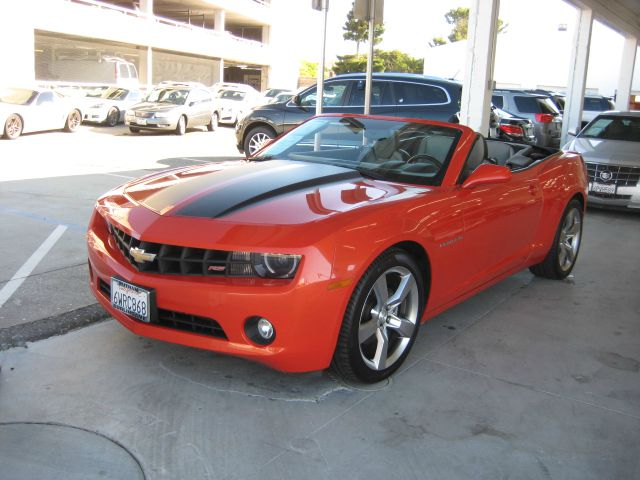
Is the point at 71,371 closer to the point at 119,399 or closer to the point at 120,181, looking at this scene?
the point at 119,399

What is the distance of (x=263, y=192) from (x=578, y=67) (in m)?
14.3

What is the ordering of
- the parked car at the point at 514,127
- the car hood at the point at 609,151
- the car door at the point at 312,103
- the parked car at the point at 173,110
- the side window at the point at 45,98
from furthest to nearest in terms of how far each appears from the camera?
the parked car at the point at 173,110
the side window at the point at 45,98
the parked car at the point at 514,127
the car door at the point at 312,103
the car hood at the point at 609,151

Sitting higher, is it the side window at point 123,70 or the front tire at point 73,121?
the side window at point 123,70

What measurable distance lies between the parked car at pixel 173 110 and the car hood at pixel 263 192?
1509 centimetres

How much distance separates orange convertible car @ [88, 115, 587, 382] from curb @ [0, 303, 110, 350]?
0.53m

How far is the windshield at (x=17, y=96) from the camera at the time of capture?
16.1m

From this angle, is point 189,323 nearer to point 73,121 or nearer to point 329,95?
point 329,95

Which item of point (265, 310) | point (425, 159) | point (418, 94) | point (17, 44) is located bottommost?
point (265, 310)

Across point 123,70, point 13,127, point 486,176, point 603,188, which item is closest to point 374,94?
point 603,188

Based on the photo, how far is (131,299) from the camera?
333 centimetres

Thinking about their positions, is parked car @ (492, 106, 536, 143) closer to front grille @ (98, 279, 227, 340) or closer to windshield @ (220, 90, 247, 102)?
front grille @ (98, 279, 227, 340)

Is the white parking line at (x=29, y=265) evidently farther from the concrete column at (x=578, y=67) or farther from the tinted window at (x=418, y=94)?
the concrete column at (x=578, y=67)

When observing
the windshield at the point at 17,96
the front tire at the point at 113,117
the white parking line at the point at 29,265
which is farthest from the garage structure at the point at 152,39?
the white parking line at the point at 29,265

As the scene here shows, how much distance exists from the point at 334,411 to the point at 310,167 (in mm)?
1684
